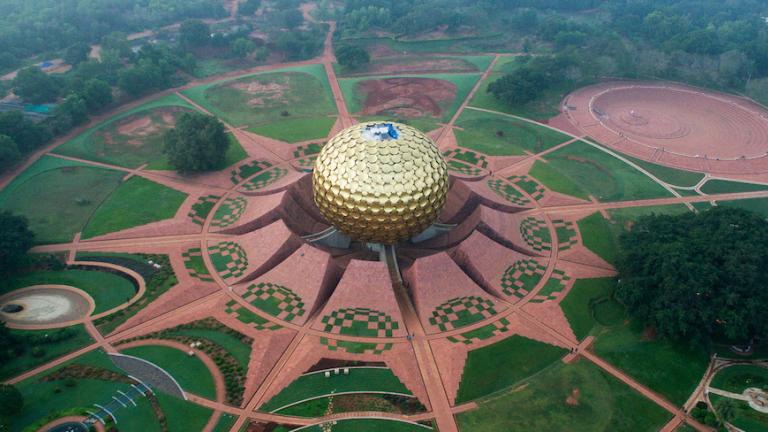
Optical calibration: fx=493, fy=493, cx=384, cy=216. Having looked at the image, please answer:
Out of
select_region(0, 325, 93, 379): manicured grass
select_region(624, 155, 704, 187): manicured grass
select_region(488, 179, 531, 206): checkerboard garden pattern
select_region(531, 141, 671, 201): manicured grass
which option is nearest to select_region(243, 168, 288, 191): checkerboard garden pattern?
select_region(0, 325, 93, 379): manicured grass

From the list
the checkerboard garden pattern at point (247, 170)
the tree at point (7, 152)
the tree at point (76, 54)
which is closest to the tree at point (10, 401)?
the checkerboard garden pattern at point (247, 170)

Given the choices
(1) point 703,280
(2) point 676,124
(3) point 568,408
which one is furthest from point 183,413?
(2) point 676,124

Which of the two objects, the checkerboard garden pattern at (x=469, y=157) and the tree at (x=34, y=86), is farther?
the tree at (x=34, y=86)

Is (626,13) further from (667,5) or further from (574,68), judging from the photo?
(574,68)

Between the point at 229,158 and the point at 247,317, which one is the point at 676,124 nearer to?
the point at 229,158

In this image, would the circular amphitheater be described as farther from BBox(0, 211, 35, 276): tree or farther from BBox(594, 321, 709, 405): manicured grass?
BBox(0, 211, 35, 276): tree

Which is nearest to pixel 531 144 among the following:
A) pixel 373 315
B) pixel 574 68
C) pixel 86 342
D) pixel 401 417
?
pixel 574 68

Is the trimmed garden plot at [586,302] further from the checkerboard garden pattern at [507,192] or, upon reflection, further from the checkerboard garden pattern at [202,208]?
the checkerboard garden pattern at [202,208]
